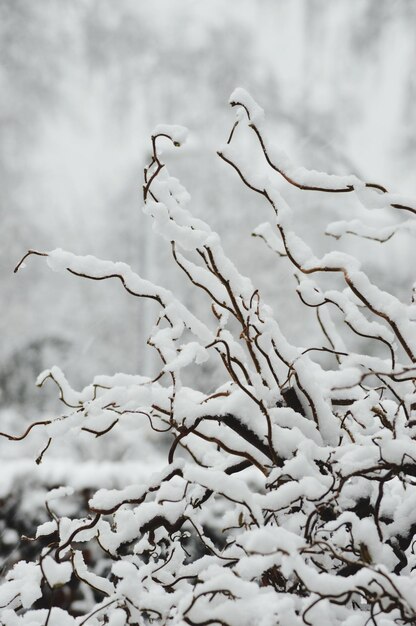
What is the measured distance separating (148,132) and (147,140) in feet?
0.81

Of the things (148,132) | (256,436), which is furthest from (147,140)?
(256,436)

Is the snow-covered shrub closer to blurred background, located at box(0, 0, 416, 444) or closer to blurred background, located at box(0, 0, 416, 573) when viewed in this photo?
blurred background, located at box(0, 0, 416, 573)

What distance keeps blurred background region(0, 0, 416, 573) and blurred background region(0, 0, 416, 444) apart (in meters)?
0.02

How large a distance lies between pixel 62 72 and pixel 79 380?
372 centimetres

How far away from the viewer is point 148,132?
6.66m

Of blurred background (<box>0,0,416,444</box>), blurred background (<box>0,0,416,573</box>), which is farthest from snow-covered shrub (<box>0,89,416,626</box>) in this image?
blurred background (<box>0,0,416,444</box>)

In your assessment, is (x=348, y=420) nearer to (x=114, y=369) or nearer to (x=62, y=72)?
(x=114, y=369)

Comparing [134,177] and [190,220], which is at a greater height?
[134,177]

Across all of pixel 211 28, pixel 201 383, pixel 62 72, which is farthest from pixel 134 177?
pixel 201 383

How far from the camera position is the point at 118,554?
665mm

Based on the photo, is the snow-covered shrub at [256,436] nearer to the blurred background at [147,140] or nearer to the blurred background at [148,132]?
the blurred background at [147,140]

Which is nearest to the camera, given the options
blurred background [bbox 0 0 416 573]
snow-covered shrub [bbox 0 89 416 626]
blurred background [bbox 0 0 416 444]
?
snow-covered shrub [bbox 0 89 416 626]

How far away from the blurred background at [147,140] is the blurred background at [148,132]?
0.05ft

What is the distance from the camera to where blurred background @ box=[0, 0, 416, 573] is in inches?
209
